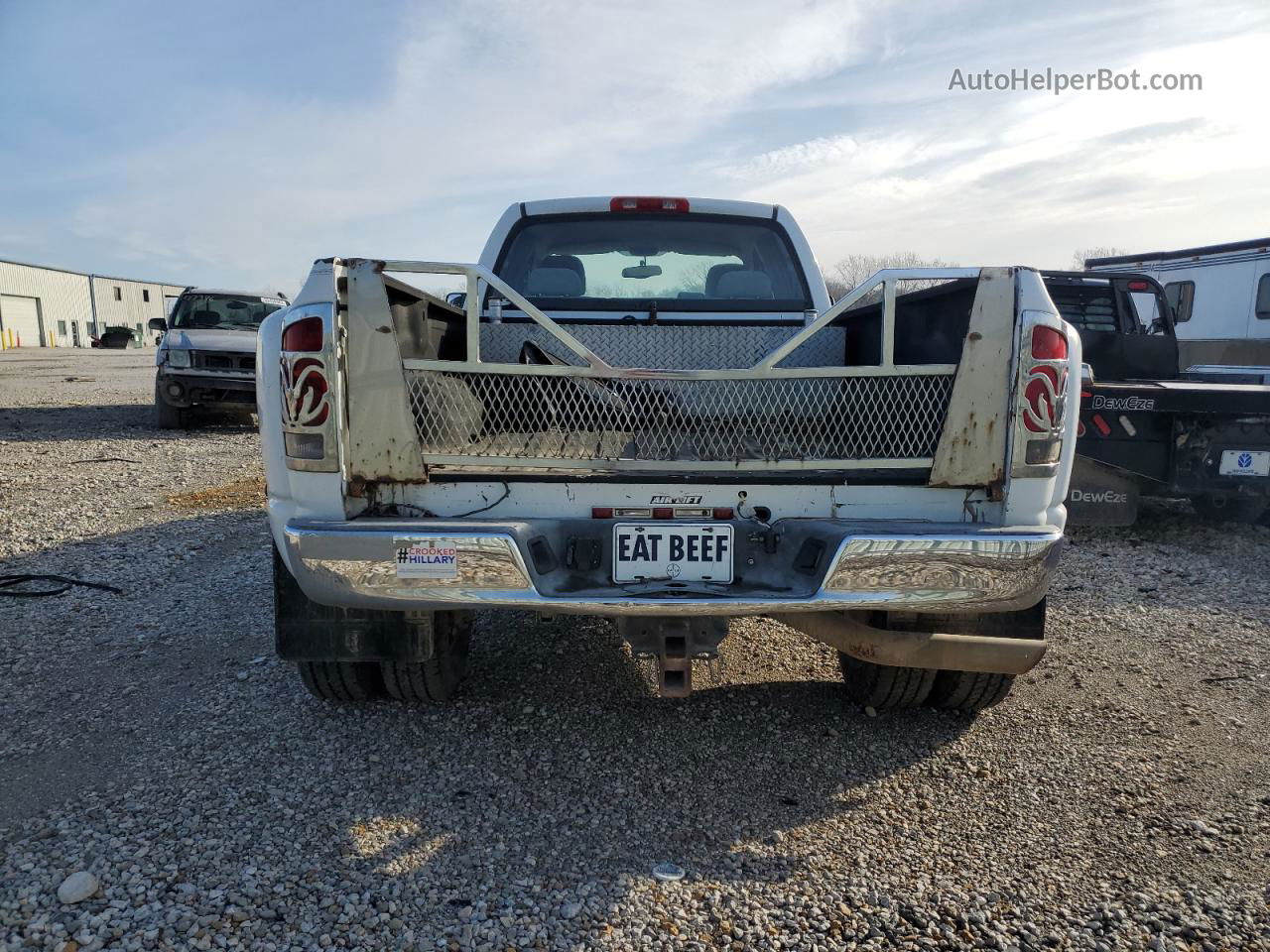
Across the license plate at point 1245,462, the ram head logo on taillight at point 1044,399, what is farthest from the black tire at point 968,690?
the license plate at point 1245,462

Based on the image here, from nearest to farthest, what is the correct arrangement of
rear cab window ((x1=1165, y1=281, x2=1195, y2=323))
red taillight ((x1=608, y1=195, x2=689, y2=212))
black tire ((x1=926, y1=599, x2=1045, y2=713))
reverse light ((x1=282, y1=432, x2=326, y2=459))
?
reverse light ((x1=282, y1=432, x2=326, y2=459)) < black tire ((x1=926, y1=599, x2=1045, y2=713)) < red taillight ((x1=608, y1=195, x2=689, y2=212)) < rear cab window ((x1=1165, y1=281, x2=1195, y2=323))

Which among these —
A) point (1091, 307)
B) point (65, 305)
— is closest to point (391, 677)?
point (1091, 307)

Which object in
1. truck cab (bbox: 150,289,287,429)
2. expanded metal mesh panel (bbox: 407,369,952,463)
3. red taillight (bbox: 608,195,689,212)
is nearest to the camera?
expanded metal mesh panel (bbox: 407,369,952,463)

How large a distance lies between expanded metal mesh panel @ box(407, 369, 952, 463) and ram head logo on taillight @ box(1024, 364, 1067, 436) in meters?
0.23

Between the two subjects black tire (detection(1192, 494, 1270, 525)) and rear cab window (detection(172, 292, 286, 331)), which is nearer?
black tire (detection(1192, 494, 1270, 525))

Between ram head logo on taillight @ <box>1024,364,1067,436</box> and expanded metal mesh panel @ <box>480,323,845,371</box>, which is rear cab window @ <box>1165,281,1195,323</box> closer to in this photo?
expanded metal mesh panel @ <box>480,323,845,371</box>

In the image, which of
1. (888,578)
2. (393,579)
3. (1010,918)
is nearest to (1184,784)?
(1010,918)

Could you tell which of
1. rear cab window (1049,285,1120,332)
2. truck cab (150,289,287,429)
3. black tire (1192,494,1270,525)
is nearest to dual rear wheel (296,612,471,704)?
black tire (1192,494,1270,525)

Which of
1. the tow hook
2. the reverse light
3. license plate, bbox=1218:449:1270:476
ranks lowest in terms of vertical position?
the tow hook

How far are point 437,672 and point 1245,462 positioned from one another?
5.58 metres

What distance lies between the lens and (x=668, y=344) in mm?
3553

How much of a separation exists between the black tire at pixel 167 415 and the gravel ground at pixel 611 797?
25.5 ft

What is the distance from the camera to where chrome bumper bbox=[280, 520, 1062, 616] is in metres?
2.35

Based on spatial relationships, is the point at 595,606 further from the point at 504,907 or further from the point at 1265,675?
the point at 1265,675
